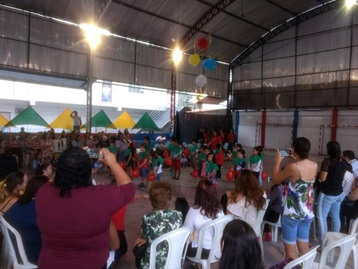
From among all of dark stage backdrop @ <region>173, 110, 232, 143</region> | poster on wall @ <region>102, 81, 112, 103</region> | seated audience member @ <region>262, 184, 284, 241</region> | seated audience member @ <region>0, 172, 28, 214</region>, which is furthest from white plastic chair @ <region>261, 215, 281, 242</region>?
poster on wall @ <region>102, 81, 112, 103</region>

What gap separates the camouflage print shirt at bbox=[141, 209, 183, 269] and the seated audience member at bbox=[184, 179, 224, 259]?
38 centimetres

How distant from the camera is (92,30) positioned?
11.5m

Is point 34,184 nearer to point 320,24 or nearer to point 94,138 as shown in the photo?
point 94,138

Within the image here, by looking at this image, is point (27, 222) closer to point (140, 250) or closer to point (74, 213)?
point (140, 250)

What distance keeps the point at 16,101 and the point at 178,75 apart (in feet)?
38.4

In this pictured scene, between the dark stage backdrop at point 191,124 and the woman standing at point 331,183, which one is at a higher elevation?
the dark stage backdrop at point 191,124

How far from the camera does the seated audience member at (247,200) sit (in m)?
2.83

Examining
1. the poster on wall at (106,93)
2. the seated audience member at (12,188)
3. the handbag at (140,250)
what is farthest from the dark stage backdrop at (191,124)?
the handbag at (140,250)

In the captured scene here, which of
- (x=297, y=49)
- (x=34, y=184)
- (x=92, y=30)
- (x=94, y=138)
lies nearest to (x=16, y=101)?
(x=92, y=30)

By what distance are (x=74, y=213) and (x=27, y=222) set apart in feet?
3.53

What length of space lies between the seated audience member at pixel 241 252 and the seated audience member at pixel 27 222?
153 cm

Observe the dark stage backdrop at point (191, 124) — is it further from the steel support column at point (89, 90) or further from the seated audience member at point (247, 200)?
the seated audience member at point (247, 200)

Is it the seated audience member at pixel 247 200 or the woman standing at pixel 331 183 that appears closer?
the seated audience member at pixel 247 200

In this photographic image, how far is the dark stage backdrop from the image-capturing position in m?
14.7
